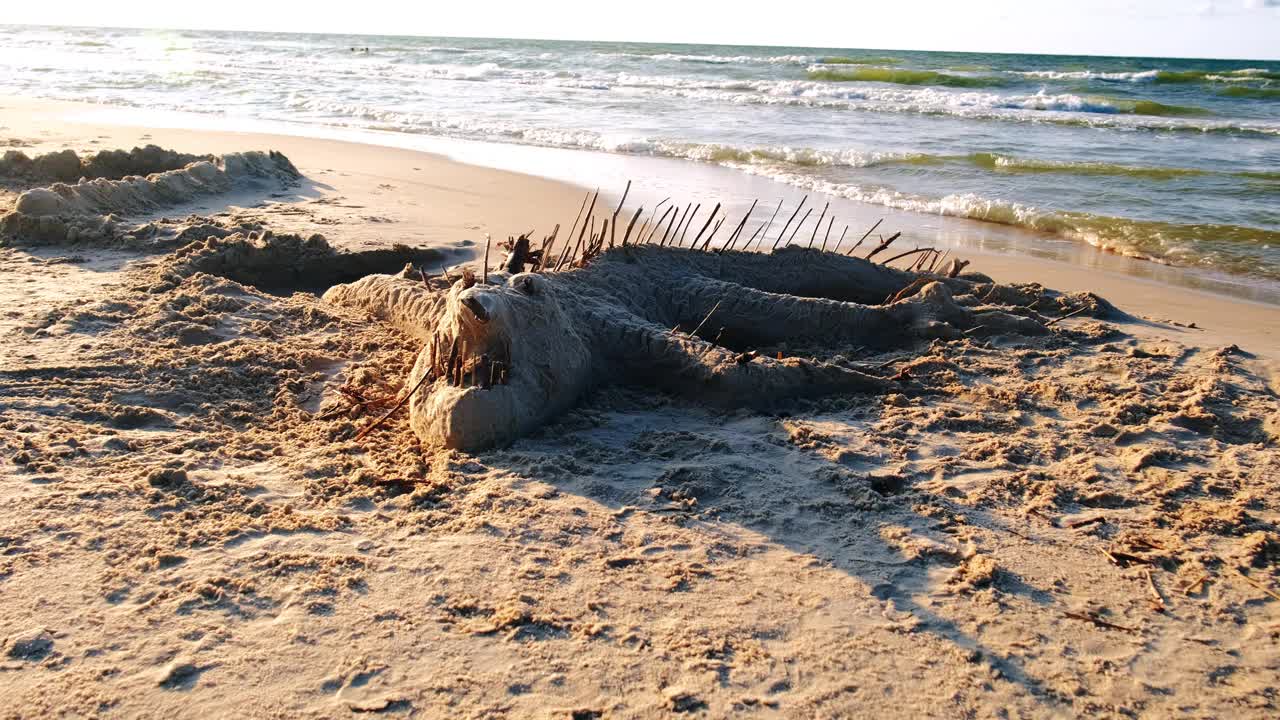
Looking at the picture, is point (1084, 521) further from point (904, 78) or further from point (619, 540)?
point (904, 78)

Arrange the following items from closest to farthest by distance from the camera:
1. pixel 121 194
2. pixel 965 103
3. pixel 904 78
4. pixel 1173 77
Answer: pixel 121 194, pixel 965 103, pixel 904 78, pixel 1173 77

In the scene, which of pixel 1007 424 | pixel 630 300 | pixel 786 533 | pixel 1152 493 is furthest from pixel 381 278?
pixel 1152 493

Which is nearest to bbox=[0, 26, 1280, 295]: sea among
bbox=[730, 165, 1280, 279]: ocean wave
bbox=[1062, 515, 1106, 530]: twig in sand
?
bbox=[730, 165, 1280, 279]: ocean wave

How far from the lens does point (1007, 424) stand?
395 centimetres

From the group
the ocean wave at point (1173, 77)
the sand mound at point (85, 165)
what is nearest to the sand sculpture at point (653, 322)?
the sand mound at point (85, 165)

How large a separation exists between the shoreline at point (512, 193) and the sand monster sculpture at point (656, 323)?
3.69 feet

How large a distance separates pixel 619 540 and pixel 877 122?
15791 mm

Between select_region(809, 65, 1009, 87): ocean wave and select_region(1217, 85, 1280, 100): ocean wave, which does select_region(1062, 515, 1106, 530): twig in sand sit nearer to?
select_region(1217, 85, 1280, 100): ocean wave

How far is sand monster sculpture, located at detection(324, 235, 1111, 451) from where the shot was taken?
137 inches

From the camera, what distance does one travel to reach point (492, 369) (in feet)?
11.4

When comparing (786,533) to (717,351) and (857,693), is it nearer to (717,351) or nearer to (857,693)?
(857,693)

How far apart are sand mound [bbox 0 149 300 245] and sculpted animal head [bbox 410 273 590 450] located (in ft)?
11.5

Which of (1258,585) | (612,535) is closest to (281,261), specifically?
(612,535)

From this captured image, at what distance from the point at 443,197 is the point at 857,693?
716cm
